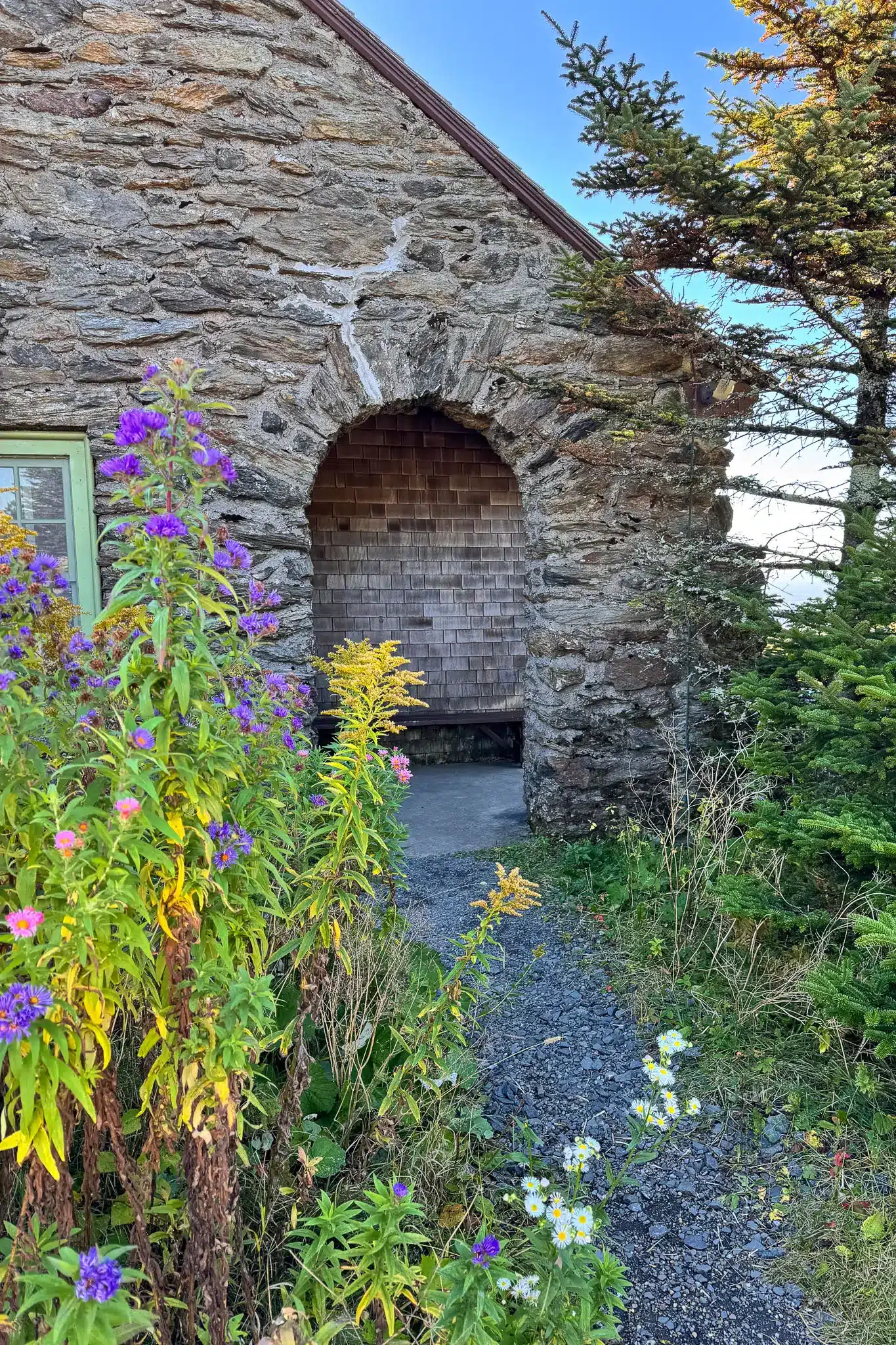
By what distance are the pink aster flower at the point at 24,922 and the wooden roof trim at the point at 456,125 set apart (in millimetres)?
4197

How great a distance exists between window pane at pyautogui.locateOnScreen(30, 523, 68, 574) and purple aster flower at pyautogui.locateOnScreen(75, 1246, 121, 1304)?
346cm

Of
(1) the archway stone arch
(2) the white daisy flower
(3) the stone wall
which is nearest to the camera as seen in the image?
(2) the white daisy flower

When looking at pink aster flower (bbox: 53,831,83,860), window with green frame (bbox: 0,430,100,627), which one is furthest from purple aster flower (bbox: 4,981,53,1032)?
window with green frame (bbox: 0,430,100,627)

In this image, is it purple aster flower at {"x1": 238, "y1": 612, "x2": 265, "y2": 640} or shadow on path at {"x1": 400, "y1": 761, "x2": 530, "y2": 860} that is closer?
purple aster flower at {"x1": 238, "y1": 612, "x2": 265, "y2": 640}

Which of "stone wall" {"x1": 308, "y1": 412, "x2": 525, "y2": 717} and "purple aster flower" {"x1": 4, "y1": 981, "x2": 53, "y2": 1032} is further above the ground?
"stone wall" {"x1": 308, "y1": 412, "x2": 525, "y2": 717}

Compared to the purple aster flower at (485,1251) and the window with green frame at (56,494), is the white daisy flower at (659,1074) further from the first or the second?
the window with green frame at (56,494)

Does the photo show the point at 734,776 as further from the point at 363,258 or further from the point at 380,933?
the point at 363,258

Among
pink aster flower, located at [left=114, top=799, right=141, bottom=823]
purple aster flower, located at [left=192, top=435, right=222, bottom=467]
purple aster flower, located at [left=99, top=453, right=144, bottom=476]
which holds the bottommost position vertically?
pink aster flower, located at [left=114, top=799, right=141, bottom=823]

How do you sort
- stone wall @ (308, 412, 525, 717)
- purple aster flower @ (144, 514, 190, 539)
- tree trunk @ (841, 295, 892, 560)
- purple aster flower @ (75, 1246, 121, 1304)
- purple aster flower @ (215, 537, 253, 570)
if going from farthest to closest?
stone wall @ (308, 412, 525, 717) < tree trunk @ (841, 295, 892, 560) < purple aster flower @ (215, 537, 253, 570) < purple aster flower @ (144, 514, 190, 539) < purple aster flower @ (75, 1246, 121, 1304)

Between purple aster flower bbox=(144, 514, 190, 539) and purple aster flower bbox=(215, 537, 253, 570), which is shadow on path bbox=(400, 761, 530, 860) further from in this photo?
purple aster flower bbox=(144, 514, 190, 539)

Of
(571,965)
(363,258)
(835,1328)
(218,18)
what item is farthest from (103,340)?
(835,1328)

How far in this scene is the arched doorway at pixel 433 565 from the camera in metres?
6.92

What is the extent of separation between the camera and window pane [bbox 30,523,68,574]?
388cm

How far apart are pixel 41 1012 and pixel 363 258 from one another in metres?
4.00
